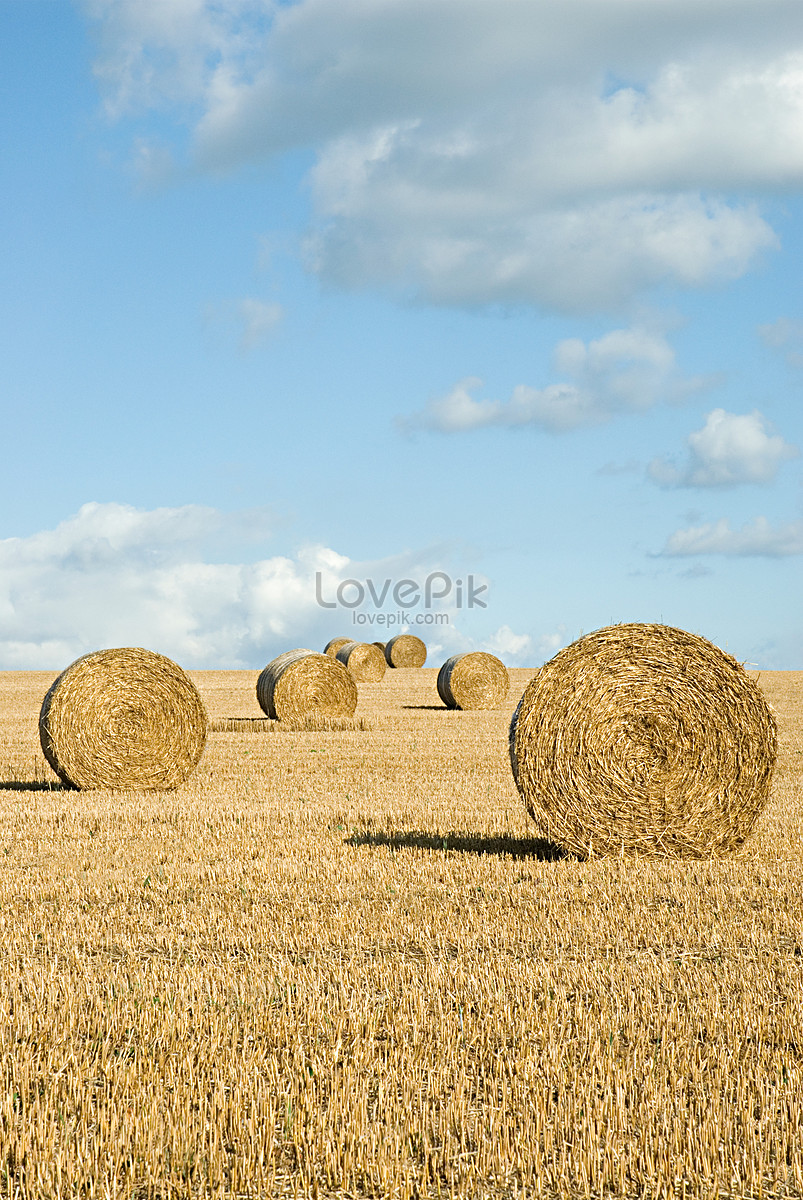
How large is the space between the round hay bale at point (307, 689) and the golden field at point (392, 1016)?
42.3 ft

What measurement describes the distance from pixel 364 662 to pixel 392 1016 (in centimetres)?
3454

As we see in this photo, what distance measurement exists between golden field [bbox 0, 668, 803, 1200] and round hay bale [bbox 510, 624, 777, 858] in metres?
0.38

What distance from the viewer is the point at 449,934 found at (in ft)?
22.2

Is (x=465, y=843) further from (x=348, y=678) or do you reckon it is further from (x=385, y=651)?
(x=385, y=651)

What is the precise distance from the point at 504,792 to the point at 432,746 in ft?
18.9

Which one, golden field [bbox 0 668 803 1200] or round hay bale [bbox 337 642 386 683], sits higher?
round hay bale [bbox 337 642 386 683]

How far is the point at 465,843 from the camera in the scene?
9.81 m

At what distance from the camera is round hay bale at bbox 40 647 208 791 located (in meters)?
14.0

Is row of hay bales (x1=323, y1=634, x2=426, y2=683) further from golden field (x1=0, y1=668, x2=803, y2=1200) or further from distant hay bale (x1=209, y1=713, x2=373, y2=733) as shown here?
golden field (x1=0, y1=668, x2=803, y2=1200)

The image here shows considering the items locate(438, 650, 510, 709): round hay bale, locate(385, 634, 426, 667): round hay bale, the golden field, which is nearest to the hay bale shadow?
the golden field

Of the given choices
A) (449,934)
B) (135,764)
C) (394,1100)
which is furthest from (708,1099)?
(135,764)

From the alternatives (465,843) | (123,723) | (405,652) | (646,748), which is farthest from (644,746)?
(405,652)

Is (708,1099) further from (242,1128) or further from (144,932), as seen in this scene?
(144,932)

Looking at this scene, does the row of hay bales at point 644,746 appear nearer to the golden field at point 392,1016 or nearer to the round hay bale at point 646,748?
the round hay bale at point 646,748
